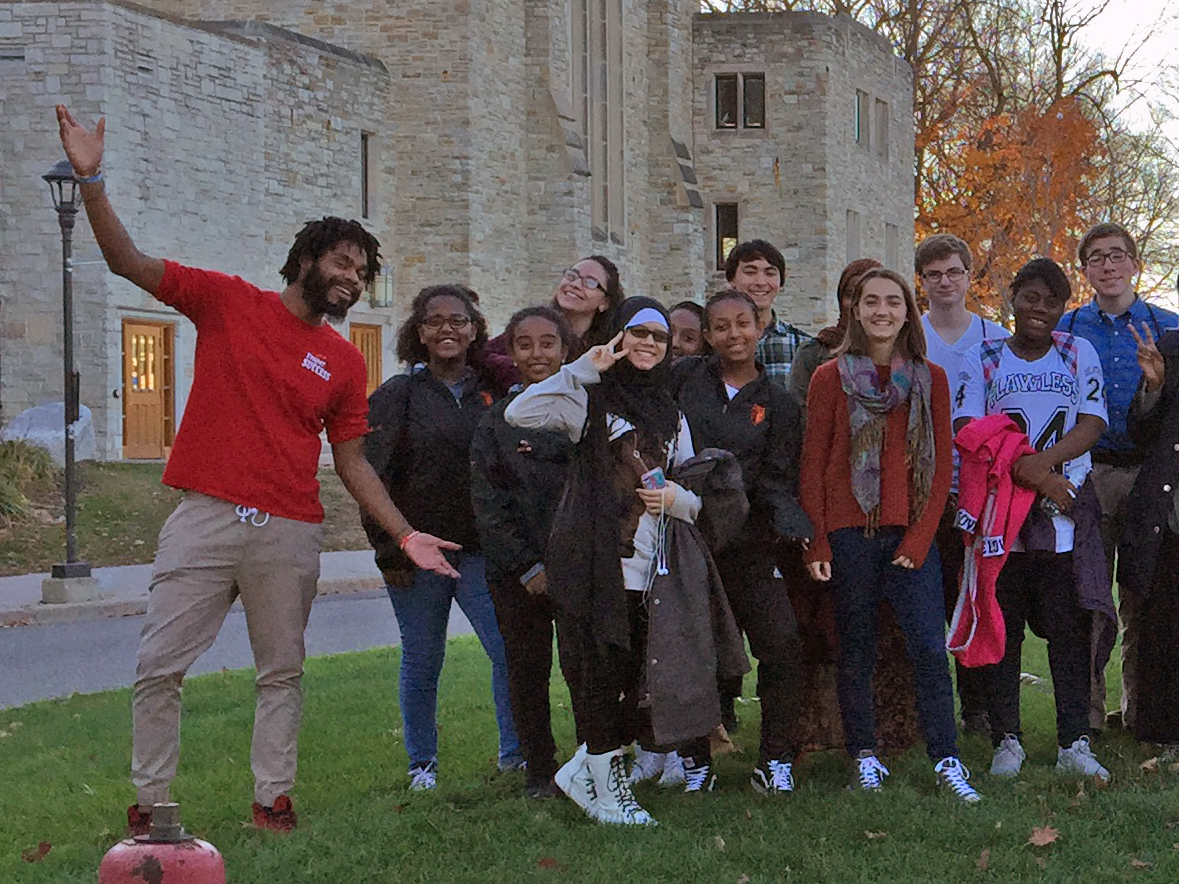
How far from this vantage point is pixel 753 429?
658 centimetres

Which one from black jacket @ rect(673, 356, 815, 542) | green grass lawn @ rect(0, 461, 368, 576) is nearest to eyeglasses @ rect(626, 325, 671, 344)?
black jacket @ rect(673, 356, 815, 542)

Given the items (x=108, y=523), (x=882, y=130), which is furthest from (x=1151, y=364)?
(x=882, y=130)

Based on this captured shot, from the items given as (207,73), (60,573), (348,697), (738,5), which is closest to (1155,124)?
(738,5)

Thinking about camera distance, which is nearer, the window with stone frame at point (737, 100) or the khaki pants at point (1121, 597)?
the khaki pants at point (1121, 597)

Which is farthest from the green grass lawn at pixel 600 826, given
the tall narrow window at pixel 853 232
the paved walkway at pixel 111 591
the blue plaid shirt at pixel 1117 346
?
the tall narrow window at pixel 853 232

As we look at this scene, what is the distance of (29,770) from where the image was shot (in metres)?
7.58

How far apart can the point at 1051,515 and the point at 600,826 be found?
87.1 inches

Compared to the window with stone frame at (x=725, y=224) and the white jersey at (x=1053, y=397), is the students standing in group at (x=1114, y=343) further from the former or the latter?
the window with stone frame at (x=725, y=224)

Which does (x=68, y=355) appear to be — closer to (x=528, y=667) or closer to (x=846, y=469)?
(x=528, y=667)

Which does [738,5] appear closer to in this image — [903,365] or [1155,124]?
[1155,124]

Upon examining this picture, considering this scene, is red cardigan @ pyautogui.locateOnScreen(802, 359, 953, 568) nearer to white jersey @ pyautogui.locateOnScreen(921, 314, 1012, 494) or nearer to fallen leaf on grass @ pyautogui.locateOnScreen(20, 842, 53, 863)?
white jersey @ pyautogui.locateOnScreen(921, 314, 1012, 494)

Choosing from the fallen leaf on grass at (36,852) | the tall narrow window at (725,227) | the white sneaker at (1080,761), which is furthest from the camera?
the tall narrow window at (725,227)

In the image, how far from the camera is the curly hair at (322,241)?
19.1ft

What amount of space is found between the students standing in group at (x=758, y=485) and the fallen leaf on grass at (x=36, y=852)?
256 cm
